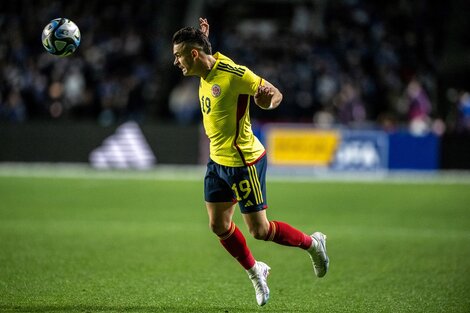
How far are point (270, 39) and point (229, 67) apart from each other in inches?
783

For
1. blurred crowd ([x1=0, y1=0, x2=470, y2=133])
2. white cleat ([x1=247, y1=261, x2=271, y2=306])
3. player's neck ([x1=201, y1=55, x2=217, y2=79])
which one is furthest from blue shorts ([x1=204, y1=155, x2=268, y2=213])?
blurred crowd ([x1=0, y1=0, x2=470, y2=133])

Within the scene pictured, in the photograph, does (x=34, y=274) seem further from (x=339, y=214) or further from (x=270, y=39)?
(x=270, y=39)

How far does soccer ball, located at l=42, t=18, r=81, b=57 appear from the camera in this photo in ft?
23.8

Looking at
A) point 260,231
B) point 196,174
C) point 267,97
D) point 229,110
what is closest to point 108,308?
point 260,231

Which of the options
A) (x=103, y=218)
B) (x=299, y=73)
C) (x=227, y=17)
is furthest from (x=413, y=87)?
(x=103, y=218)

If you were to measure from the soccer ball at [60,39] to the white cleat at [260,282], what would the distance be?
257 cm

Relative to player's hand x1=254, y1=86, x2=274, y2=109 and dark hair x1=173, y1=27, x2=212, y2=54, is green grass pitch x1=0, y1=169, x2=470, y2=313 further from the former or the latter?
dark hair x1=173, y1=27, x2=212, y2=54

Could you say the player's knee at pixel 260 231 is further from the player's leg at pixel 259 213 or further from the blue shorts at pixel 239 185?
the blue shorts at pixel 239 185

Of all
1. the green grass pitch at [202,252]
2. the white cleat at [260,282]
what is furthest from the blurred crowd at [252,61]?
the white cleat at [260,282]

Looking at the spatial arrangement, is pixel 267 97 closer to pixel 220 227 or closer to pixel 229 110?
pixel 229 110

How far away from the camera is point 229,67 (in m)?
6.64

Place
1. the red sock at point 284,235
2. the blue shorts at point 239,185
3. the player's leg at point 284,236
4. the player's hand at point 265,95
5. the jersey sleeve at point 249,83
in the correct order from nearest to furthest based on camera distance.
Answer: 1. the player's hand at point 265,95
2. the jersey sleeve at point 249,83
3. the blue shorts at point 239,185
4. the player's leg at point 284,236
5. the red sock at point 284,235

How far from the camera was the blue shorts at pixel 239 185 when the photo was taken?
668 cm

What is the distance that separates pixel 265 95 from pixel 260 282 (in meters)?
1.61
